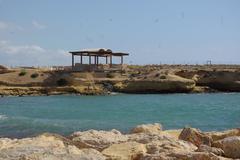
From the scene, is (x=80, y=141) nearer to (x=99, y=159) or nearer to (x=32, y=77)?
(x=99, y=159)

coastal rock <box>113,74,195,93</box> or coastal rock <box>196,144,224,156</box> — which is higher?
coastal rock <box>196,144,224,156</box>

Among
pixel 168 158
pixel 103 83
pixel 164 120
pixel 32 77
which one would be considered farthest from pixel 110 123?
pixel 32 77

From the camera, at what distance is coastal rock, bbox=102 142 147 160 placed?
862cm

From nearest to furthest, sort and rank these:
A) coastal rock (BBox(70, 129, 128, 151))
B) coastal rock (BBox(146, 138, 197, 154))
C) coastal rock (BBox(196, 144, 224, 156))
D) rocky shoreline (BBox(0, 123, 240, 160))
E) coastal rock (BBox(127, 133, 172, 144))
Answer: rocky shoreline (BBox(0, 123, 240, 160)), coastal rock (BBox(196, 144, 224, 156)), coastal rock (BBox(146, 138, 197, 154)), coastal rock (BBox(70, 129, 128, 151)), coastal rock (BBox(127, 133, 172, 144))

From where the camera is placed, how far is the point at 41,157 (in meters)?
7.34

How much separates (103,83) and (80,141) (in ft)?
205

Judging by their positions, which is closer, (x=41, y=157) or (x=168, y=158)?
(x=41, y=157)

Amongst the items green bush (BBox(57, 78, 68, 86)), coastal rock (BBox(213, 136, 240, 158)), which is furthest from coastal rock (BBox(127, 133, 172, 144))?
green bush (BBox(57, 78, 68, 86))

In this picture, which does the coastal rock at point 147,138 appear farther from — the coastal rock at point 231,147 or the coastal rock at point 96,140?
the coastal rock at point 231,147

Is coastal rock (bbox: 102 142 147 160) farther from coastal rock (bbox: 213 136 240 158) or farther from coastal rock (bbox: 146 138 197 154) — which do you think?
coastal rock (bbox: 213 136 240 158)

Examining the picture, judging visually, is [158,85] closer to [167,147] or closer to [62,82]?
[62,82]

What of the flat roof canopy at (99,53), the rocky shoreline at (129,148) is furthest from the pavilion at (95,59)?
the rocky shoreline at (129,148)

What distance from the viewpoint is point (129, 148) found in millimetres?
Answer: 9164

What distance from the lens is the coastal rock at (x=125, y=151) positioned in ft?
28.3
